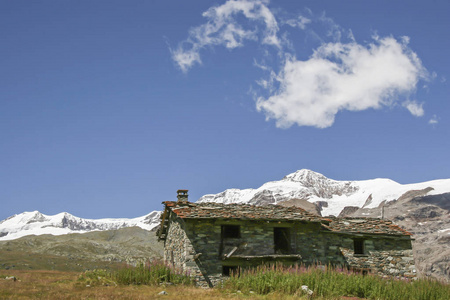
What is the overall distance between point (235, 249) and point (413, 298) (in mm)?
10005

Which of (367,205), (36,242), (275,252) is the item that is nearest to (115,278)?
(275,252)

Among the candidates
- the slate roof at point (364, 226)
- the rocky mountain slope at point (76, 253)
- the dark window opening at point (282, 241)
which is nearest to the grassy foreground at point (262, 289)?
the dark window opening at point (282, 241)

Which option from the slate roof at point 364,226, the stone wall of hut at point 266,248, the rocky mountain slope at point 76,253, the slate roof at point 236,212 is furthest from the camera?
the rocky mountain slope at point 76,253

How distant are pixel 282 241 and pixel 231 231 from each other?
377 cm

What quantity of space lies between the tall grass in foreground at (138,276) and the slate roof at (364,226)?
35.8 ft

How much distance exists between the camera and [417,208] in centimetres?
12419

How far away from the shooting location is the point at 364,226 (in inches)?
1017

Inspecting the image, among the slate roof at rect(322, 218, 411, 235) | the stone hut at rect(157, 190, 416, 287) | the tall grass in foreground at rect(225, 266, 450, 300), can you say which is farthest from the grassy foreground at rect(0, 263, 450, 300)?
the slate roof at rect(322, 218, 411, 235)

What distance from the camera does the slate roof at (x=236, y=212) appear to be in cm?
2188

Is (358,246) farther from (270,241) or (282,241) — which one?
(270,241)

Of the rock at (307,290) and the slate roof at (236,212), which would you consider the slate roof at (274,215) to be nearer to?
the slate roof at (236,212)

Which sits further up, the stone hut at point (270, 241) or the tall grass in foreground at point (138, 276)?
the stone hut at point (270, 241)

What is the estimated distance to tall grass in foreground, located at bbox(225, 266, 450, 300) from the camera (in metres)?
14.3

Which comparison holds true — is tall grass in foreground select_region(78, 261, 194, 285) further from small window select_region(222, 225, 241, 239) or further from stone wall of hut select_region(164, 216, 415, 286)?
small window select_region(222, 225, 241, 239)
